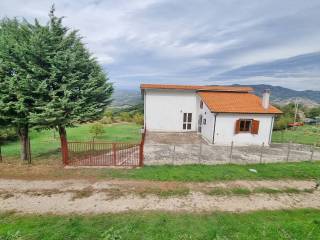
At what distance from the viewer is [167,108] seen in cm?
2166

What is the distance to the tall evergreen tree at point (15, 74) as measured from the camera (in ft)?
31.1

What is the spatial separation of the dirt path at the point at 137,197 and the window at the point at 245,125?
8.40m

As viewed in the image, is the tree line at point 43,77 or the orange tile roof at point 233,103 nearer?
the tree line at point 43,77

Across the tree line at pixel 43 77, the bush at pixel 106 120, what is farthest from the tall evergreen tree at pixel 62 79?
the bush at pixel 106 120

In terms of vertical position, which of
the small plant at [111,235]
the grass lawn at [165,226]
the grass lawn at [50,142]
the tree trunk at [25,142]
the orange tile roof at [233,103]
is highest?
the orange tile roof at [233,103]

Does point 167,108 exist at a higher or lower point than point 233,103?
lower

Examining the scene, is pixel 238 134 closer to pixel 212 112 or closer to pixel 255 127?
pixel 255 127

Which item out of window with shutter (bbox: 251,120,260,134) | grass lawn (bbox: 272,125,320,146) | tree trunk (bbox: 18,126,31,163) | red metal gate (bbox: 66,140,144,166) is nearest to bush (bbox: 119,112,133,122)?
red metal gate (bbox: 66,140,144,166)

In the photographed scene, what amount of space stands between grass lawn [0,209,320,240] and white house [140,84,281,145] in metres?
11.0

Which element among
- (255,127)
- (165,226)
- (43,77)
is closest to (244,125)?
(255,127)

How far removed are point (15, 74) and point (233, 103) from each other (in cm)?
1694

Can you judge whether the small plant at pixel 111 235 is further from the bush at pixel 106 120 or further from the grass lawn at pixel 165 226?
the bush at pixel 106 120

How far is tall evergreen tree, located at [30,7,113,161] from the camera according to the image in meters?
9.61

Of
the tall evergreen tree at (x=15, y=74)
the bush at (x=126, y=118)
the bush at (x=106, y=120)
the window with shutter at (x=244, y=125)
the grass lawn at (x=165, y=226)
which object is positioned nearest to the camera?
the grass lawn at (x=165, y=226)
